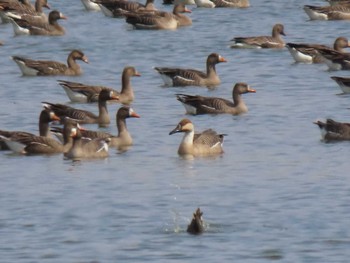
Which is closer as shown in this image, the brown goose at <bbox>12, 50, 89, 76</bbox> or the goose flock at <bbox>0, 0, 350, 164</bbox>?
the goose flock at <bbox>0, 0, 350, 164</bbox>

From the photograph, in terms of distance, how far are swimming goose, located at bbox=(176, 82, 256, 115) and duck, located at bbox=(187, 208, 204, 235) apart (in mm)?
11372

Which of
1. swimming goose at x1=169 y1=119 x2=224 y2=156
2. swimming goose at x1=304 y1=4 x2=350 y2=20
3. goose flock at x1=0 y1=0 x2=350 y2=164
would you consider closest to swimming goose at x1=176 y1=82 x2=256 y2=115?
goose flock at x1=0 y1=0 x2=350 y2=164

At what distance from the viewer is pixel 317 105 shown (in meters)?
34.5

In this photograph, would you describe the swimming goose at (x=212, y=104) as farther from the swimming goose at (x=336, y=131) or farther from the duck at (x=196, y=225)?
the duck at (x=196, y=225)

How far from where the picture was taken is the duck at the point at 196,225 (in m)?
21.5

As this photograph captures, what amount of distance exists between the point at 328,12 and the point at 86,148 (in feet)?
80.0

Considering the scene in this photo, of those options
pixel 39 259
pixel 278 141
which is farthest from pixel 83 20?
pixel 39 259

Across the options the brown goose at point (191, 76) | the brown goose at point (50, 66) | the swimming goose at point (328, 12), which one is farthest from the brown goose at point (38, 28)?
the brown goose at point (191, 76)

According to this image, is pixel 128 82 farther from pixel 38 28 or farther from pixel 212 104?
pixel 38 28

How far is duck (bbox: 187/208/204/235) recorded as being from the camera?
21527mm

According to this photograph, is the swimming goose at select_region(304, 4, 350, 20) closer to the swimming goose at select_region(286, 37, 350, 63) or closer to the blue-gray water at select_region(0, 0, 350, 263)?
the blue-gray water at select_region(0, 0, 350, 263)

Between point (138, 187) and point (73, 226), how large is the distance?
2.98 meters

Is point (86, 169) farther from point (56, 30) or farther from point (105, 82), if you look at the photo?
point (56, 30)

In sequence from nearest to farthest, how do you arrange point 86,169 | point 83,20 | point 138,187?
point 138,187 < point 86,169 < point 83,20
